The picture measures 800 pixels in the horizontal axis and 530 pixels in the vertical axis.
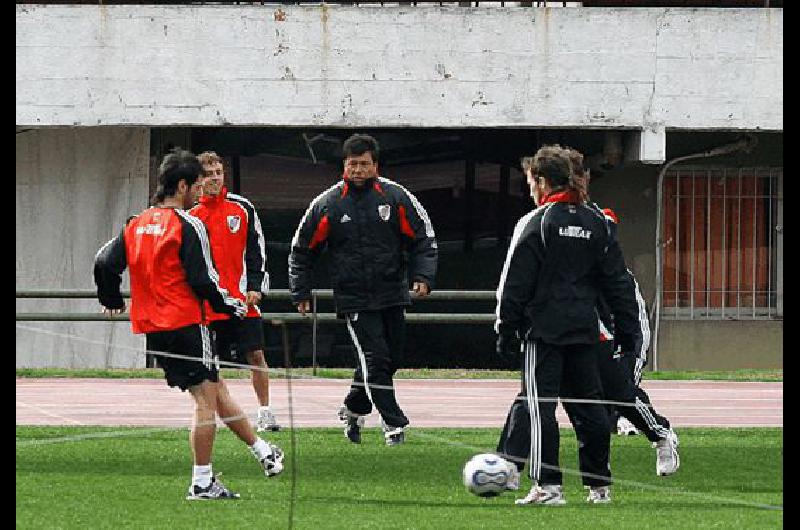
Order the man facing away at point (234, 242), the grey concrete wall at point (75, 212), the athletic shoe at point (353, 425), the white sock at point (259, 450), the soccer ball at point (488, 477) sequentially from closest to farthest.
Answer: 1. the soccer ball at point (488, 477)
2. the white sock at point (259, 450)
3. the man facing away at point (234, 242)
4. the athletic shoe at point (353, 425)
5. the grey concrete wall at point (75, 212)

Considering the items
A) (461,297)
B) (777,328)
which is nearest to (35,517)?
(461,297)

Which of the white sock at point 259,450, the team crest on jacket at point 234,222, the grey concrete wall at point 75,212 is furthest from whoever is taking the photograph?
the grey concrete wall at point 75,212

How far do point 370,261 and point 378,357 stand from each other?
641 mm

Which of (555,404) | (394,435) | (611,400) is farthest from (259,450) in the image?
(394,435)

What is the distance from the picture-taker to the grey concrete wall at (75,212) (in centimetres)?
2286

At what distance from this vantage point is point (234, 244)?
12469 mm

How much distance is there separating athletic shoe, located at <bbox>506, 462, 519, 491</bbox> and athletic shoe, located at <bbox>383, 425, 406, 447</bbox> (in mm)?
2394

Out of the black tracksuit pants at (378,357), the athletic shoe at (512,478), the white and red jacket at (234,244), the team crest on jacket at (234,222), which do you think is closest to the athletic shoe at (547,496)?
the athletic shoe at (512,478)

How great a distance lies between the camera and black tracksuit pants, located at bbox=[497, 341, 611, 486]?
9.70m

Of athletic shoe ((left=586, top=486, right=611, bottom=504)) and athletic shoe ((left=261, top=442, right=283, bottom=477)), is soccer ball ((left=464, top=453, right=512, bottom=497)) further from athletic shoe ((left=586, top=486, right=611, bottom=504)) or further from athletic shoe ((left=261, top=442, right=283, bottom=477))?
athletic shoe ((left=261, top=442, right=283, bottom=477))

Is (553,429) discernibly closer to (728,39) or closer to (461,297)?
(461,297)

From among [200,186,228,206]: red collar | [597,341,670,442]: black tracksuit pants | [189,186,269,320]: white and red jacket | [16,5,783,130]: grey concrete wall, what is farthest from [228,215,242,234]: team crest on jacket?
[16,5,783,130]: grey concrete wall

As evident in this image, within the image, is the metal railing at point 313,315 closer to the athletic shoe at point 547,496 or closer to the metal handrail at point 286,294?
the metal handrail at point 286,294

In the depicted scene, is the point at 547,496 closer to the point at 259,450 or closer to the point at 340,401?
the point at 259,450
